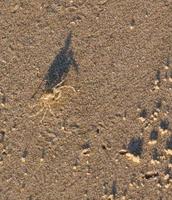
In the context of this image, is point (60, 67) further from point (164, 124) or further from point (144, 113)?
point (164, 124)

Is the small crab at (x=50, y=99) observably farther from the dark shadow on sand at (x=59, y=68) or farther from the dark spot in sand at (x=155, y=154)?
the dark spot in sand at (x=155, y=154)

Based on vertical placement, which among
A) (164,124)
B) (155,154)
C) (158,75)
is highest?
(158,75)

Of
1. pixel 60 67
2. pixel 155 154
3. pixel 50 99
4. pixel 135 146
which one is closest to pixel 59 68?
pixel 60 67

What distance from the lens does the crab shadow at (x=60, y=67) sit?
369 centimetres

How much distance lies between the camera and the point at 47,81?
12.1 feet

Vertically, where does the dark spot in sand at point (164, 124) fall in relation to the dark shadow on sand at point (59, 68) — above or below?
below

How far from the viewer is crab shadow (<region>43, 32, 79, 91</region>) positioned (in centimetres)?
369

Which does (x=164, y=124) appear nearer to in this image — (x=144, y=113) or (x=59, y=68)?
(x=144, y=113)

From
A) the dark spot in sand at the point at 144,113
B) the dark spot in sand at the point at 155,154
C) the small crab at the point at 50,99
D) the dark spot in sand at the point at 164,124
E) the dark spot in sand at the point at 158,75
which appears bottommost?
the dark spot in sand at the point at 155,154

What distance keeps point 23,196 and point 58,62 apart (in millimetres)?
718

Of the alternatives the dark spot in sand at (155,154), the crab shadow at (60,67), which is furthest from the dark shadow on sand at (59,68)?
the dark spot in sand at (155,154)

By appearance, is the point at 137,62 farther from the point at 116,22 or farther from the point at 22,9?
the point at 22,9

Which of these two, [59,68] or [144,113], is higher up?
[59,68]

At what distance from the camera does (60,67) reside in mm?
3693
